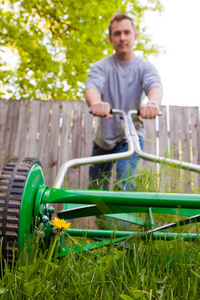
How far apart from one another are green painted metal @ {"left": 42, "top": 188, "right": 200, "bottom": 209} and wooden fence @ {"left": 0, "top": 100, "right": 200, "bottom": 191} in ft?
9.98

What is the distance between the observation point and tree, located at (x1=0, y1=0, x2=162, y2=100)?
5453 millimetres

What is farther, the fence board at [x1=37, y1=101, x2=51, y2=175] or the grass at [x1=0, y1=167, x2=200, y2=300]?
the fence board at [x1=37, y1=101, x2=51, y2=175]

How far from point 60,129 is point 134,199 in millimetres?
3265

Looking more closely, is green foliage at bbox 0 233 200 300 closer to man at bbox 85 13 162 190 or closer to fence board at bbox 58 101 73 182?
man at bbox 85 13 162 190

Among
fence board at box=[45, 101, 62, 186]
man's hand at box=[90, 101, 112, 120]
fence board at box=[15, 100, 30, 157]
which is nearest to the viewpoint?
man's hand at box=[90, 101, 112, 120]

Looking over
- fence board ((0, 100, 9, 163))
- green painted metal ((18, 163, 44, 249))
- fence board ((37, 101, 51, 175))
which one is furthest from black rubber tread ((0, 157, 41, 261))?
fence board ((0, 100, 9, 163))

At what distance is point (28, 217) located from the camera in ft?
3.59

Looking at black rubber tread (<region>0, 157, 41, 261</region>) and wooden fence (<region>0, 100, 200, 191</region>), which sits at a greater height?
wooden fence (<region>0, 100, 200, 191</region>)

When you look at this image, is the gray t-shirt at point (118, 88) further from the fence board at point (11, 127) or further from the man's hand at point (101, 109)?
the fence board at point (11, 127)

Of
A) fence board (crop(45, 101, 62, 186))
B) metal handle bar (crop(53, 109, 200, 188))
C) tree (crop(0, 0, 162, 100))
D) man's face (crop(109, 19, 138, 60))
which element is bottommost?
metal handle bar (crop(53, 109, 200, 188))

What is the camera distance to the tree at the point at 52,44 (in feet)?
17.9

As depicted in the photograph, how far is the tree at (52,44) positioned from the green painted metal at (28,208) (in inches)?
172

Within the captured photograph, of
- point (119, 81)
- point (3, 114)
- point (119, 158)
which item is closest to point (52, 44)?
point (3, 114)

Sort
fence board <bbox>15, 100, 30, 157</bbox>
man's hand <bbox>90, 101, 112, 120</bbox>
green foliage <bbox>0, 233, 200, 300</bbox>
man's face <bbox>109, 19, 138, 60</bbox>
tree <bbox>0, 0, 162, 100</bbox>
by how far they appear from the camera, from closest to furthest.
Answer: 1. green foliage <bbox>0, 233, 200, 300</bbox>
2. man's hand <bbox>90, 101, 112, 120</bbox>
3. man's face <bbox>109, 19, 138, 60</bbox>
4. fence board <bbox>15, 100, 30, 157</bbox>
5. tree <bbox>0, 0, 162, 100</bbox>
